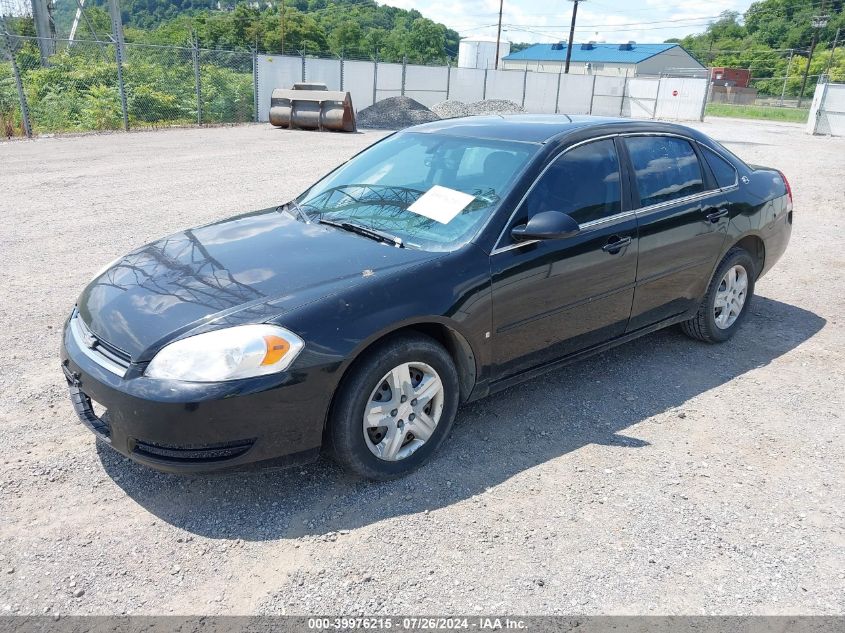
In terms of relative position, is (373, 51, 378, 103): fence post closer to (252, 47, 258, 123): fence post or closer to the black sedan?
(252, 47, 258, 123): fence post

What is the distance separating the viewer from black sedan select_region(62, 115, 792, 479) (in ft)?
9.43

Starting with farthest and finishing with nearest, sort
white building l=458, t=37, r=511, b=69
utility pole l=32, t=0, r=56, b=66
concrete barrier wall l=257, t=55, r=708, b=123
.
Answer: white building l=458, t=37, r=511, b=69 < concrete barrier wall l=257, t=55, r=708, b=123 < utility pole l=32, t=0, r=56, b=66

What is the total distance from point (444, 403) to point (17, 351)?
10.3ft

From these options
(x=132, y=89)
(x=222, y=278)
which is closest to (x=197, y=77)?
(x=132, y=89)

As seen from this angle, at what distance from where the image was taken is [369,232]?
372cm

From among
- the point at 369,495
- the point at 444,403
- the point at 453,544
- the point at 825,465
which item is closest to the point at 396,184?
the point at 444,403

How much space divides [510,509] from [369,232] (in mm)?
1650

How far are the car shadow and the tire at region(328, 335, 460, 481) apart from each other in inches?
5.8

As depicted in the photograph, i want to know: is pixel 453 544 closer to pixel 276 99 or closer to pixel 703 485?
pixel 703 485

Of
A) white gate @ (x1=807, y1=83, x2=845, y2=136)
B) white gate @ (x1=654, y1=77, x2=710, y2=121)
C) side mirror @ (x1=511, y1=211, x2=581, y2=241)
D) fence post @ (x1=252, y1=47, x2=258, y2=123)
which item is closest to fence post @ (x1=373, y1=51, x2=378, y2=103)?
fence post @ (x1=252, y1=47, x2=258, y2=123)

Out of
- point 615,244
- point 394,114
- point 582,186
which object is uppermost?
point 582,186

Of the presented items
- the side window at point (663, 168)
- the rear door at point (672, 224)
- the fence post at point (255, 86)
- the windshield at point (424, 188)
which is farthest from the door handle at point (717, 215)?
the fence post at point (255, 86)

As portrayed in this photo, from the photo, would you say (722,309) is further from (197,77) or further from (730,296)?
(197,77)

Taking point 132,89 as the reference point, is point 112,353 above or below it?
below
